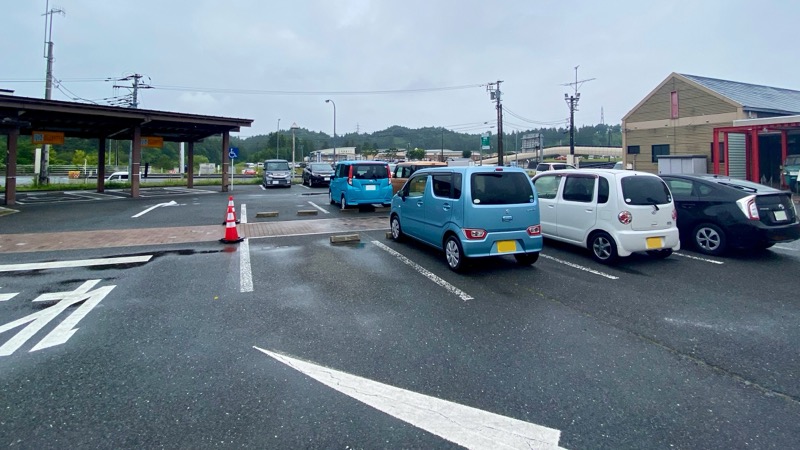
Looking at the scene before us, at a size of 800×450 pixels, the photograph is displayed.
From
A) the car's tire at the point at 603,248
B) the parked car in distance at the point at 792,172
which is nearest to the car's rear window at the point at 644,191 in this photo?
the car's tire at the point at 603,248

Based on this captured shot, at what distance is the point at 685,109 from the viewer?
968 inches

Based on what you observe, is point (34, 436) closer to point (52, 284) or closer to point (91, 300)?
point (91, 300)

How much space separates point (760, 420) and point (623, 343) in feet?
4.23

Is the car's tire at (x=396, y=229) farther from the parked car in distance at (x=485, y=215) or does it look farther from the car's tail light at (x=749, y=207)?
the car's tail light at (x=749, y=207)

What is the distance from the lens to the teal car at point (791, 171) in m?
18.0

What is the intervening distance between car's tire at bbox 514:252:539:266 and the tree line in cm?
5798

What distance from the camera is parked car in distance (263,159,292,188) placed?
27.3m

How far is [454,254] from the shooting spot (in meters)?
6.62

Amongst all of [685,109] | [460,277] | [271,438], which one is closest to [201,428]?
[271,438]

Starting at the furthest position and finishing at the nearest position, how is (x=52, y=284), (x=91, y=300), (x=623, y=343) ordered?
(x=52, y=284)
(x=91, y=300)
(x=623, y=343)

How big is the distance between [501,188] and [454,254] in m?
1.23

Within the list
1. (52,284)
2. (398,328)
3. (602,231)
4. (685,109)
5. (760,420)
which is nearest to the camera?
(760,420)

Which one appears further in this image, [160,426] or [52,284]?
[52,284]

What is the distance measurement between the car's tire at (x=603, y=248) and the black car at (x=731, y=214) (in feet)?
7.36
